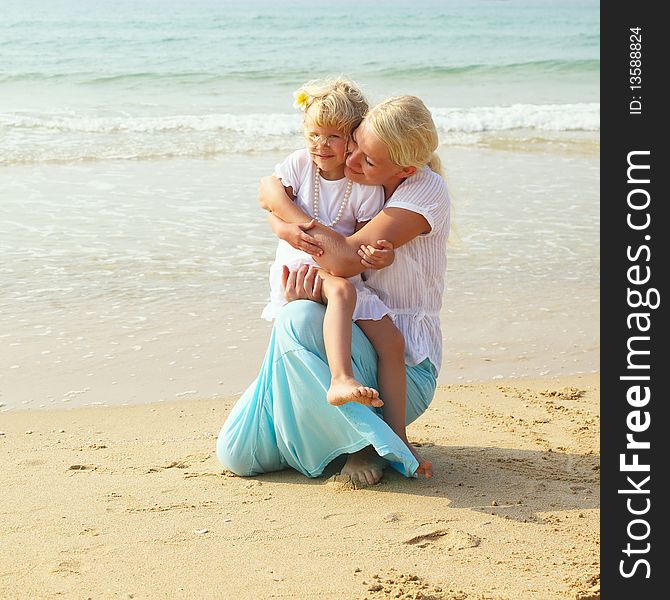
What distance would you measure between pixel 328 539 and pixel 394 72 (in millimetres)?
20018

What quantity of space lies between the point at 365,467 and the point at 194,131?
10.6 m

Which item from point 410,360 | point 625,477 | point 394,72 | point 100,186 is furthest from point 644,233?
point 394,72

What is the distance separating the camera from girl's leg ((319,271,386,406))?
3.35 m

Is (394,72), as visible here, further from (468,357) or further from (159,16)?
(468,357)

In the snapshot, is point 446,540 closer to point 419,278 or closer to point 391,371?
point 391,371

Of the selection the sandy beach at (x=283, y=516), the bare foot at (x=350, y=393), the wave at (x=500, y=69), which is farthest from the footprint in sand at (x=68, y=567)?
the wave at (x=500, y=69)

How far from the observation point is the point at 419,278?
3.77 meters

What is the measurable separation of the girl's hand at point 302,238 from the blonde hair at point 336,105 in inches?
14.6

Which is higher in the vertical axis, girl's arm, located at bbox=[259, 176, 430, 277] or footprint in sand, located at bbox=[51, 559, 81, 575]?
girl's arm, located at bbox=[259, 176, 430, 277]

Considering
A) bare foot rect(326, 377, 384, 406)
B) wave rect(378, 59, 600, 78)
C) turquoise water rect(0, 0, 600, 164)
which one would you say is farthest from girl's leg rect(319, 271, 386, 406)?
wave rect(378, 59, 600, 78)

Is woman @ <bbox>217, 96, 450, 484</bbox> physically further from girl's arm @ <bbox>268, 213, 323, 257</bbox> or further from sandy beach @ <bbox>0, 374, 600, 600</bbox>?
sandy beach @ <bbox>0, 374, 600, 600</bbox>

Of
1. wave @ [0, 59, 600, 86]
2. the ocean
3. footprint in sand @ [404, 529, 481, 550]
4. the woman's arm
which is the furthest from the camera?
wave @ [0, 59, 600, 86]

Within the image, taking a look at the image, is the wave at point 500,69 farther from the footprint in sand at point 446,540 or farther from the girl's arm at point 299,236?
the footprint in sand at point 446,540

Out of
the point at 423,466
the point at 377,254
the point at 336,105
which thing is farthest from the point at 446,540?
the point at 336,105
